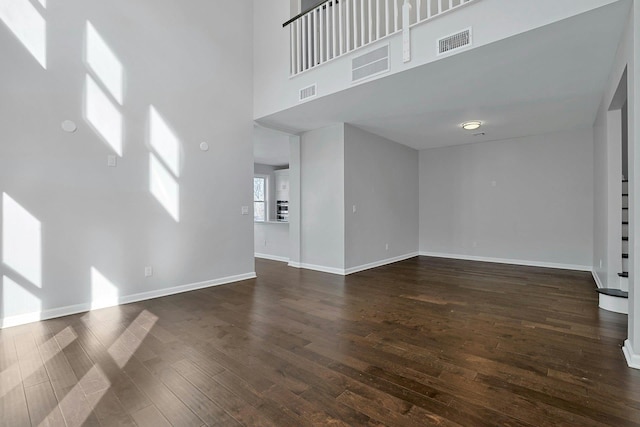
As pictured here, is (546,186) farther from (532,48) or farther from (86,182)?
(86,182)

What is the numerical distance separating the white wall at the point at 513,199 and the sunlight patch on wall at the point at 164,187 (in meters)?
5.50

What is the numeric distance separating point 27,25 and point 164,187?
2055 millimetres

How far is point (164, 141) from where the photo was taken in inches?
165

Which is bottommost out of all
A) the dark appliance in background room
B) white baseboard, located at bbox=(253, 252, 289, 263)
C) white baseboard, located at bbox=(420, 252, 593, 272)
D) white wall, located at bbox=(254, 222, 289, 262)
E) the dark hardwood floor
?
the dark hardwood floor

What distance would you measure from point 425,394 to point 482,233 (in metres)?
5.65

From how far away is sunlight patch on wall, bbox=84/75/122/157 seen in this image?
3580 millimetres

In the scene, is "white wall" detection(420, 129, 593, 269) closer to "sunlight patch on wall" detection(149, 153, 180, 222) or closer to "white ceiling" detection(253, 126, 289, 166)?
"white ceiling" detection(253, 126, 289, 166)

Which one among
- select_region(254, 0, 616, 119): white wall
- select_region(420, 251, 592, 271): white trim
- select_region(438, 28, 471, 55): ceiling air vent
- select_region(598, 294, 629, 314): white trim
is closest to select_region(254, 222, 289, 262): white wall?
select_region(254, 0, 616, 119): white wall

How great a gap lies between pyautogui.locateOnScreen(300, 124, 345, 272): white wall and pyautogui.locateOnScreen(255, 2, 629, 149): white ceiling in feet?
1.07

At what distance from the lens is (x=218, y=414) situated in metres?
1.72

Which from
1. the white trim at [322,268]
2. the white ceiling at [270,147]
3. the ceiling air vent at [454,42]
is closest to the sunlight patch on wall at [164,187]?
the white ceiling at [270,147]

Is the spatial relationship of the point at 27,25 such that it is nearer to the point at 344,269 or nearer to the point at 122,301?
the point at 122,301

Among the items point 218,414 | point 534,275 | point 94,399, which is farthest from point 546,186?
point 94,399

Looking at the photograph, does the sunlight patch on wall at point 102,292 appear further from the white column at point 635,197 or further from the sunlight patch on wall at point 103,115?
the white column at point 635,197
